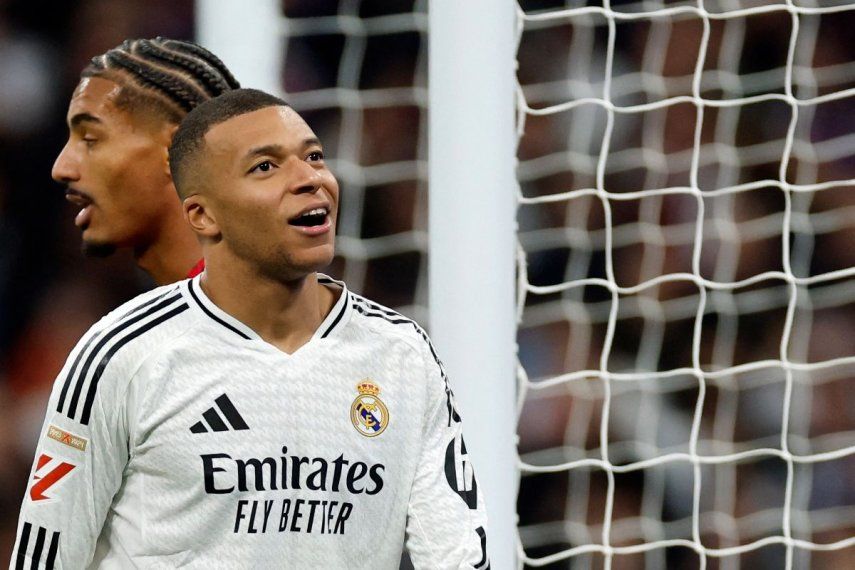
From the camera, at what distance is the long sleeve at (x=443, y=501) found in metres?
1.75

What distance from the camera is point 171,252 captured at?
2047mm

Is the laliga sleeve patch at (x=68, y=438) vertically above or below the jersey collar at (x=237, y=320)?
below

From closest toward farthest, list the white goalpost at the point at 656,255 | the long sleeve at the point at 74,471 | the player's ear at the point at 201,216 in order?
the long sleeve at the point at 74,471, the player's ear at the point at 201,216, the white goalpost at the point at 656,255

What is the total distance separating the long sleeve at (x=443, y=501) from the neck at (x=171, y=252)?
43 cm

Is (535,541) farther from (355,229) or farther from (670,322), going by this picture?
(355,229)

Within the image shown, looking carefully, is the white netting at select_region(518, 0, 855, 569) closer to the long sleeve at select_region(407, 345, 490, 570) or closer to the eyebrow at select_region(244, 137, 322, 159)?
the long sleeve at select_region(407, 345, 490, 570)

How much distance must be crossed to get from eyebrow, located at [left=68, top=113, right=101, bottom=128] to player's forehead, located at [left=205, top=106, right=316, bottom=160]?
0.37 meters

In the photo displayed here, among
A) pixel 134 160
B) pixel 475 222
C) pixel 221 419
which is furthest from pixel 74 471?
pixel 475 222

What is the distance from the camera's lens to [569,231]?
3.66 metres

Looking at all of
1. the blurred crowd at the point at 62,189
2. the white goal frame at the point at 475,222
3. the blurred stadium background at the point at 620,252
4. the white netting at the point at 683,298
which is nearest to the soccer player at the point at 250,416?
the white goal frame at the point at 475,222

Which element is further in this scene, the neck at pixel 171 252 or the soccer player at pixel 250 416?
the neck at pixel 171 252

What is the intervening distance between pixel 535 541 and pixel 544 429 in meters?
0.29

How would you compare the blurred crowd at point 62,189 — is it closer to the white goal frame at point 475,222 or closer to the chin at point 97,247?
the white goal frame at point 475,222

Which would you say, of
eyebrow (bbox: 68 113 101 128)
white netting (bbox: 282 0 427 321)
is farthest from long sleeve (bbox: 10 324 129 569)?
white netting (bbox: 282 0 427 321)
